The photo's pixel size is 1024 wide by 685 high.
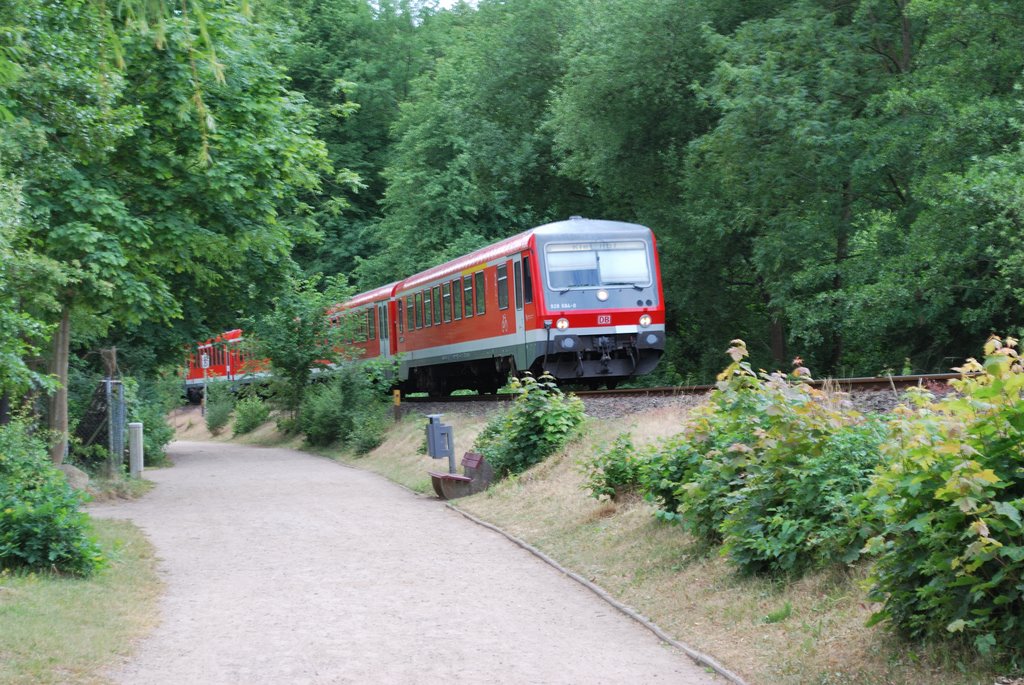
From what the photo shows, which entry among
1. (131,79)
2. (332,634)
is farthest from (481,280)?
(332,634)

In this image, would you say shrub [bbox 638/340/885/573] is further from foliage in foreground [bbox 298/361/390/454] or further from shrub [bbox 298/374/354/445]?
shrub [bbox 298/374/354/445]

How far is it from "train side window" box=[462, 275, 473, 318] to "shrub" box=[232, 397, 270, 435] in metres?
14.9

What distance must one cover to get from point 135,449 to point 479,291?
25.2 feet

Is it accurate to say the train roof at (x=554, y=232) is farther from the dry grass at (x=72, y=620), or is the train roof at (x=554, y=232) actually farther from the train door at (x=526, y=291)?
the dry grass at (x=72, y=620)

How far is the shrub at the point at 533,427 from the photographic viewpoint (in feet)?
58.3

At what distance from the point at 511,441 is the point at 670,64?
49.2ft

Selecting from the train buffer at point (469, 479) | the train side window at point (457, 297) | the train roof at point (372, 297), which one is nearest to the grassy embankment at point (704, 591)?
the train buffer at point (469, 479)

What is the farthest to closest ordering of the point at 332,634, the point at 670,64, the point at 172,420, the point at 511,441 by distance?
the point at 172,420, the point at 670,64, the point at 511,441, the point at 332,634

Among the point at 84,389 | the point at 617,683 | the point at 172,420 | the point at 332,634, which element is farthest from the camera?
the point at 172,420

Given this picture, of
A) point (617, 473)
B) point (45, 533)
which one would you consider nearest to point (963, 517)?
point (617, 473)

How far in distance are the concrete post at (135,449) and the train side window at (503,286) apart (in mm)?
7301

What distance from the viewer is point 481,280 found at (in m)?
27.1

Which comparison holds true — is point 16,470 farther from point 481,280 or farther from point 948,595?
point 481,280

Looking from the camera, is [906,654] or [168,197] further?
[168,197]
